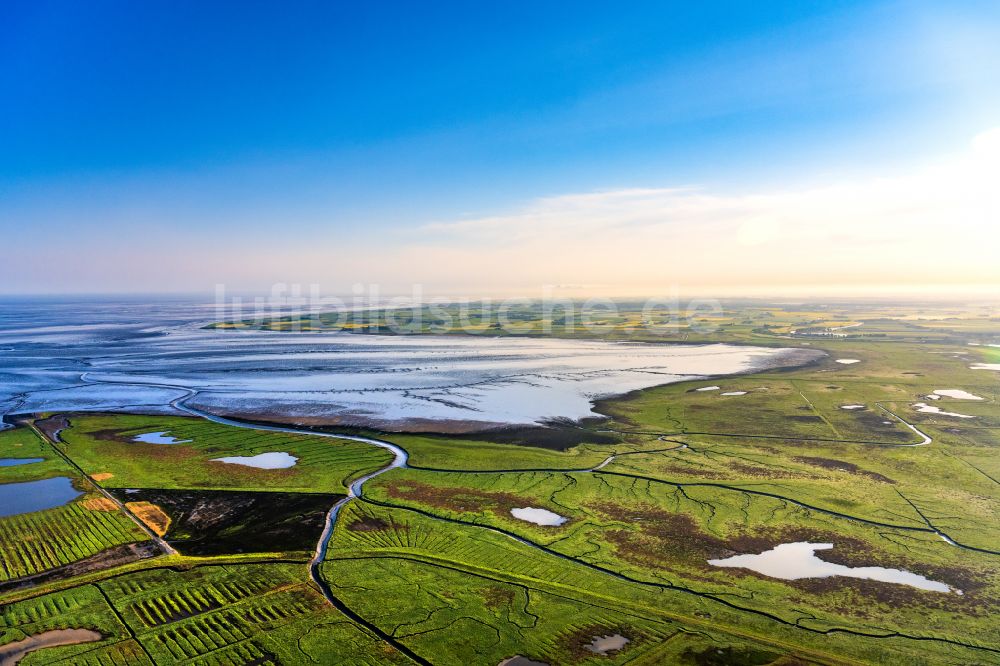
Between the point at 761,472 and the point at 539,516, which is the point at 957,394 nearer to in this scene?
the point at 761,472

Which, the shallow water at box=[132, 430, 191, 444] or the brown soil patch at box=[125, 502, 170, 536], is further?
the shallow water at box=[132, 430, 191, 444]

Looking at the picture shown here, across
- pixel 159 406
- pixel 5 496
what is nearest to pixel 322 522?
pixel 5 496

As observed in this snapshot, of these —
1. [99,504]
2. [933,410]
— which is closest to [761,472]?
[933,410]

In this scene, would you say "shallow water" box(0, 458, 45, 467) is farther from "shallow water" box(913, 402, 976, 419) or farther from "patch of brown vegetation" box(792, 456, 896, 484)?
"shallow water" box(913, 402, 976, 419)

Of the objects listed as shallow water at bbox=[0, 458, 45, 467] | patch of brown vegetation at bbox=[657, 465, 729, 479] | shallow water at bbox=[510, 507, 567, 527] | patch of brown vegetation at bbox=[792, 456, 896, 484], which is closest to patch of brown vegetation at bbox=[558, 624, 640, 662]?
shallow water at bbox=[510, 507, 567, 527]

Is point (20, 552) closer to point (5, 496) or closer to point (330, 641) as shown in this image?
point (5, 496)

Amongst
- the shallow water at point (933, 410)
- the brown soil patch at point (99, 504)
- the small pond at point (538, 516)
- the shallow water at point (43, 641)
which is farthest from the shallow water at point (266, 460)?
the shallow water at point (933, 410)
